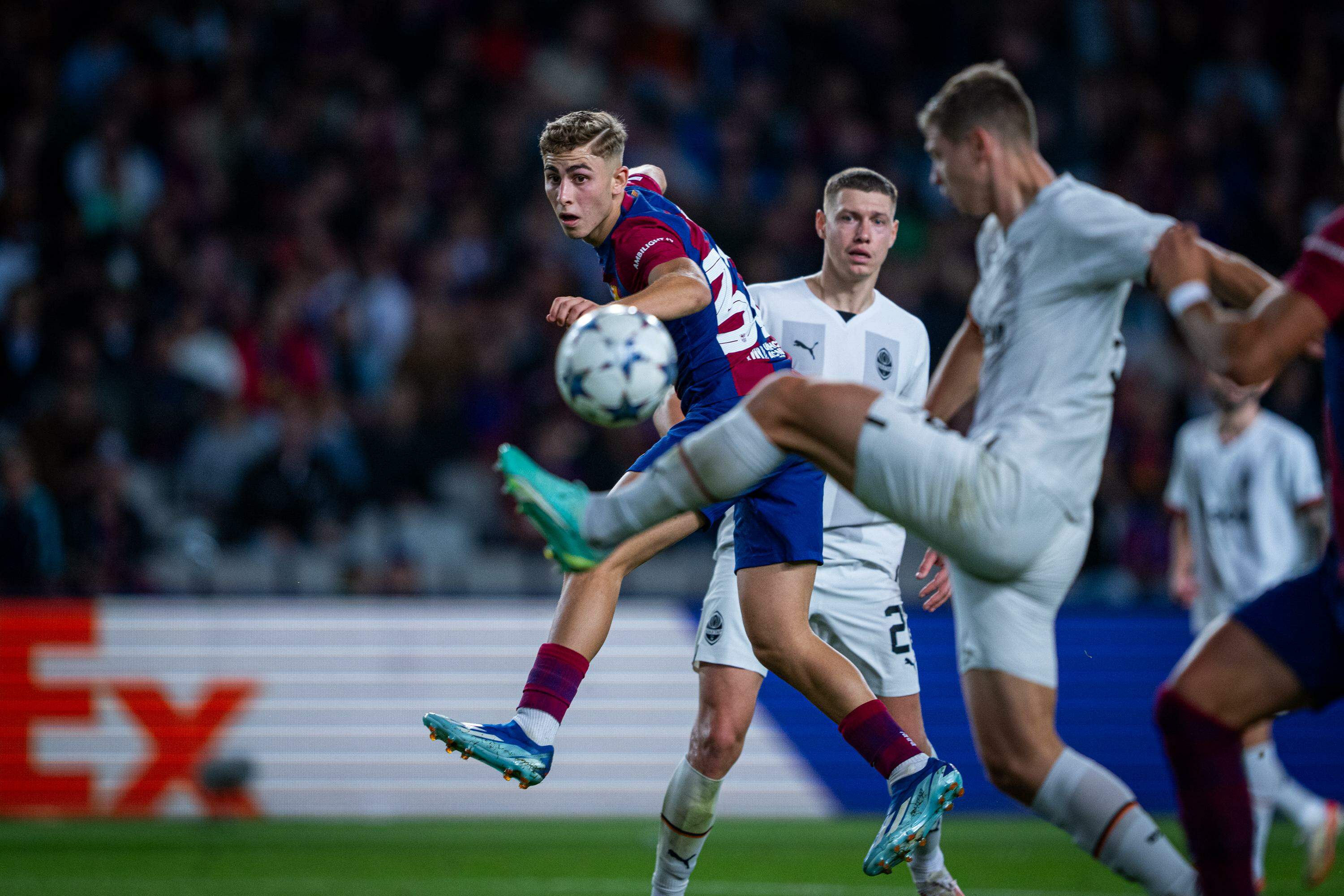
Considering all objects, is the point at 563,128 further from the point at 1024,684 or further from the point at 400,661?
the point at 400,661

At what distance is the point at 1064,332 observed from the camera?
407 cm

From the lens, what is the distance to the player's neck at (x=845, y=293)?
627 cm

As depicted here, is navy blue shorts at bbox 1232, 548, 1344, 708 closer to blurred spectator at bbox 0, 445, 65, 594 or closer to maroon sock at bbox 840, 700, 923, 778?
maroon sock at bbox 840, 700, 923, 778

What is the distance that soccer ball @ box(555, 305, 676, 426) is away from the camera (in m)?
4.16

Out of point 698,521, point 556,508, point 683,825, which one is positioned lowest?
point 683,825

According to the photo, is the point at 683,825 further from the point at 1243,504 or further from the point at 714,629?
the point at 1243,504

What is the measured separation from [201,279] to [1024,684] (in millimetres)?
9848

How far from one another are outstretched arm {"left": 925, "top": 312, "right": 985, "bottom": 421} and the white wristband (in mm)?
897

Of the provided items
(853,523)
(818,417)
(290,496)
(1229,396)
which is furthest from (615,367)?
(290,496)

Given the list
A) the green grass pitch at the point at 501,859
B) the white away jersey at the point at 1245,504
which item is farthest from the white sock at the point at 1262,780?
the white away jersey at the point at 1245,504

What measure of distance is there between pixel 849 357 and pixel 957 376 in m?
1.50

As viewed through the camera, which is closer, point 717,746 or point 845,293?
point 717,746

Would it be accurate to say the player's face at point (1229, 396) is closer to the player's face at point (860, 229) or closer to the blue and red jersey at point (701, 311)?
the player's face at point (860, 229)

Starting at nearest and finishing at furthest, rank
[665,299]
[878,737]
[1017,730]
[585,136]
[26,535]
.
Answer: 1. [1017,730]
2. [665,299]
3. [878,737]
4. [585,136]
5. [26,535]
